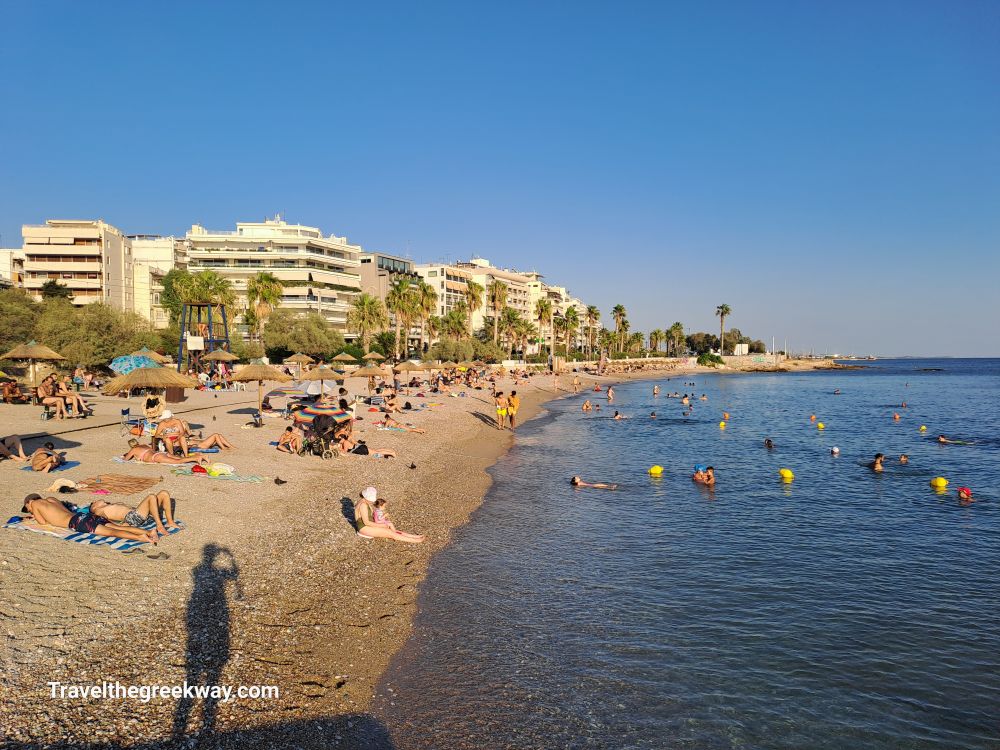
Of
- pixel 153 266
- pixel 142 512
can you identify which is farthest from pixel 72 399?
pixel 153 266

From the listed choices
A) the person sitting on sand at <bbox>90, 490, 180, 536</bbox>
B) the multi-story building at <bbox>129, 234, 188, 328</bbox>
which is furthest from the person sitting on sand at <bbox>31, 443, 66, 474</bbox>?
the multi-story building at <bbox>129, 234, 188, 328</bbox>

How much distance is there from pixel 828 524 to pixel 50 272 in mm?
96368

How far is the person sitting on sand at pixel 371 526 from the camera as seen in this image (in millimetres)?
12602

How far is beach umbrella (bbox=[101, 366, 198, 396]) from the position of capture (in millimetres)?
18312

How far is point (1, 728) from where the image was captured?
5258mm

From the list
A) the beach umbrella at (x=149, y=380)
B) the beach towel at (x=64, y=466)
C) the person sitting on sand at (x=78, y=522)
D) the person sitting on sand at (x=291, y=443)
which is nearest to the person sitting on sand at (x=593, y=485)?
the person sitting on sand at (x=291, y=443)

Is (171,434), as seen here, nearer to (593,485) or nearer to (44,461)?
(44,461)

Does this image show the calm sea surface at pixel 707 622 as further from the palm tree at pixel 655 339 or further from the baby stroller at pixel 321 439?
the palm tree at pixel 655 339

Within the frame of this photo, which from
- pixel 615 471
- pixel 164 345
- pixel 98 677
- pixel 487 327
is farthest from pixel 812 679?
pixel 487 327

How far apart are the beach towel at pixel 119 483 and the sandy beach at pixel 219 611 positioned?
0.30 metres

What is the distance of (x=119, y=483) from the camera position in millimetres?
12398

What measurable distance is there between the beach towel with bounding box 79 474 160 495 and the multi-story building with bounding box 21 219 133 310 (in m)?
81.2

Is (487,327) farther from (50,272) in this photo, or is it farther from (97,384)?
(97,384)

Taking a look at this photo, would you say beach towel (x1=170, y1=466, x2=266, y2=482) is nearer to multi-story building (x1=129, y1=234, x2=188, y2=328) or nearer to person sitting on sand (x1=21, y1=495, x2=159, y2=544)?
person sitting on sand (x1=21, y1=495, x2=159, y2=544)
